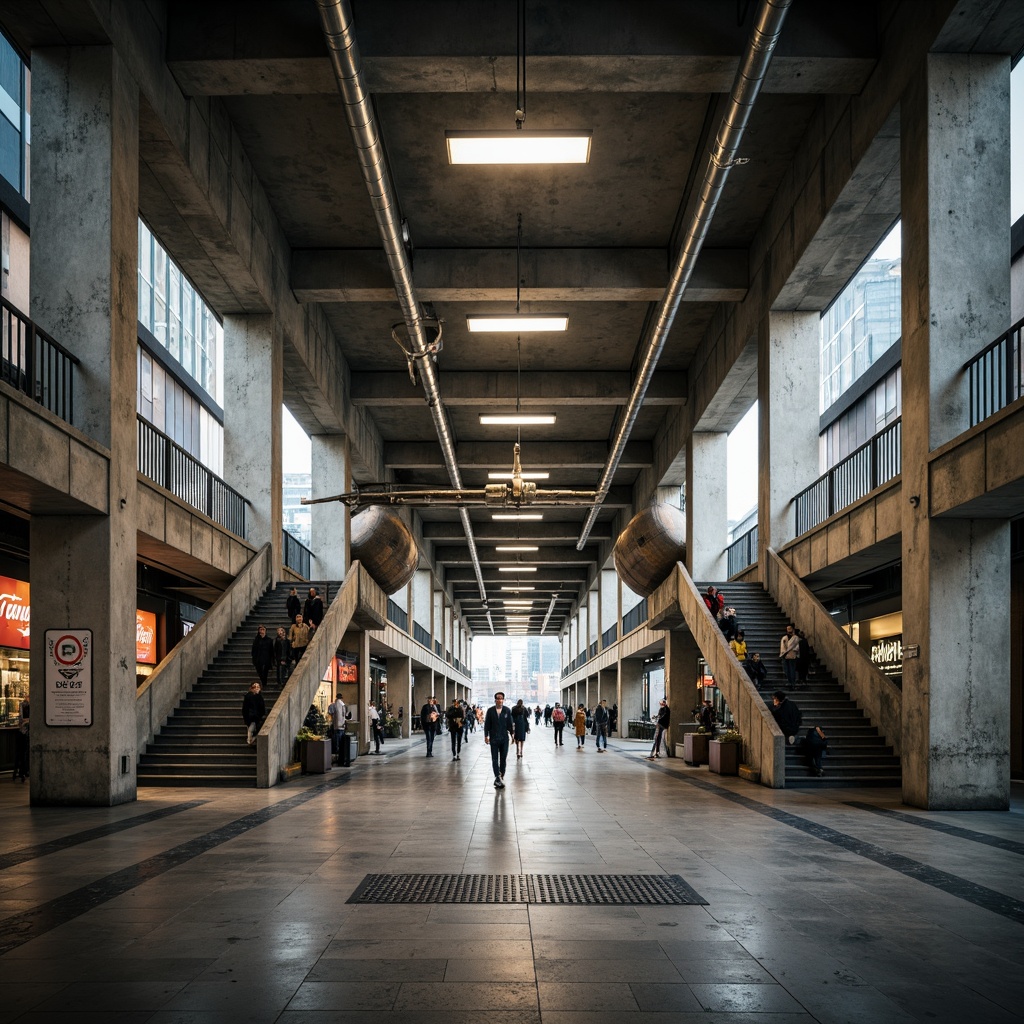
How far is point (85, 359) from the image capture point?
45.1 ft

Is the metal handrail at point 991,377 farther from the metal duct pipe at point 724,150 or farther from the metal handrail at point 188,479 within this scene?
the metal handrail at point 188,479

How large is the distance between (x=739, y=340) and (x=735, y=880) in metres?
17.5

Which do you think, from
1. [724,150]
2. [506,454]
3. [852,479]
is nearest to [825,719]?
[852,479]

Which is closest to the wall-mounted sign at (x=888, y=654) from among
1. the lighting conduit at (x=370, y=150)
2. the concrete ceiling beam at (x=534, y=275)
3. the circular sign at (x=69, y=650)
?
the concrete ceiling beam at (x=534, y=275)

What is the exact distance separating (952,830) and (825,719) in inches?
287

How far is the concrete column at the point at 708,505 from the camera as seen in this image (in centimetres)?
2973

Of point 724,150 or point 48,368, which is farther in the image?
point 724,150

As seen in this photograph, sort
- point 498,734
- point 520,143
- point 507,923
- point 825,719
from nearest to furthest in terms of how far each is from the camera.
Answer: point 507,923 < point 520,143 < point 498,734 < point 825,719

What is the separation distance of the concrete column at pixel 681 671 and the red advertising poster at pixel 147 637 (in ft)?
43.8

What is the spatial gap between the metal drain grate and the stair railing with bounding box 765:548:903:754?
925cm

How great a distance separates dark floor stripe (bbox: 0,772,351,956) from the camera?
6.48 meters

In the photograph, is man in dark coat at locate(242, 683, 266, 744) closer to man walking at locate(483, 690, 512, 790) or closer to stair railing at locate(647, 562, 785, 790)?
man walking at locate(483, 690, 512, 790)

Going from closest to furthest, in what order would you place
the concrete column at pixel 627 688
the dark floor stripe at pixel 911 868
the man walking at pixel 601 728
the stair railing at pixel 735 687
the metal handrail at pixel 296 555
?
1. the dark floor stripe at pixel 911 868
2. the stair railing at pixel 735 687
3. the metal handrail at pixel 296 555
4. the man walking at pixel 601 728
5. the concrete column at pixel 627 688

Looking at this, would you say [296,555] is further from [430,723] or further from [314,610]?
[314,610]
